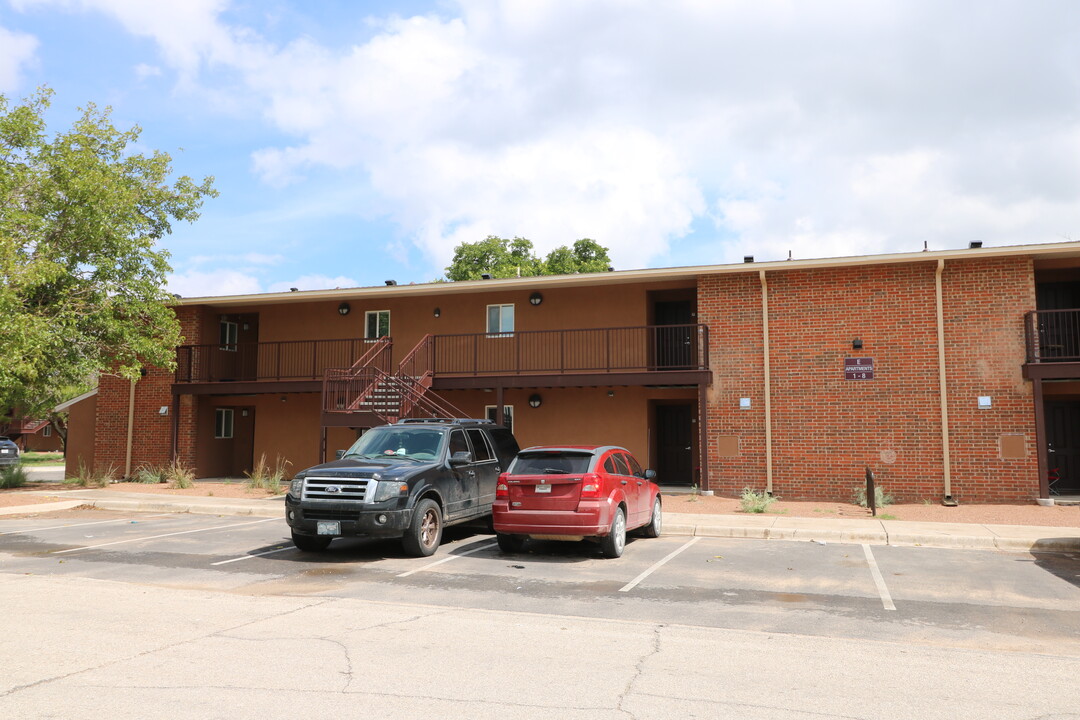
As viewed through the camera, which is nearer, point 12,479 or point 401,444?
point 401,444

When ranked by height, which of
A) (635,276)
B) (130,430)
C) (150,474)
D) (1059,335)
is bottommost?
Result: (150,474)

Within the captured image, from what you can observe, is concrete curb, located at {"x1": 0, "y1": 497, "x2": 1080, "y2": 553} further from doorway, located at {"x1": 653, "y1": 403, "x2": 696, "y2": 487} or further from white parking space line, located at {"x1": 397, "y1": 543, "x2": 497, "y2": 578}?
doorway, located at {"x1": 653, "y1": 403, "x2": 696, "y2": 487}

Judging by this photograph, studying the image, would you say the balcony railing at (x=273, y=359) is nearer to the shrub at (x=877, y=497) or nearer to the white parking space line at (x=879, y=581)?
the shrub at (x=877, y=497)

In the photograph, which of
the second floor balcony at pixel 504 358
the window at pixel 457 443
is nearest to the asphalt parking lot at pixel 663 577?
the window at pixel 457 443

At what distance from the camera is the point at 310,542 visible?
36.5 feet

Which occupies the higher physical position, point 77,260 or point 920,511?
point 77,260

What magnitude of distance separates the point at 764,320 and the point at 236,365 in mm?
16104

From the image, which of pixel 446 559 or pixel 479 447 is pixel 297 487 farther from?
pixel 479 447

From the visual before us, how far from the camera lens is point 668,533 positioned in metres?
13.5

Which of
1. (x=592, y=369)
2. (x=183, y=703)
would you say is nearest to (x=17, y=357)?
(x=592, y=369)

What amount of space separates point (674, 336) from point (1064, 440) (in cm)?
953

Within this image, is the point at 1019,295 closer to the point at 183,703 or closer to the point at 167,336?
the point at 183,703

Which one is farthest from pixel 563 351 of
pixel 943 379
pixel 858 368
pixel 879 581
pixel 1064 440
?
pixel 879 581

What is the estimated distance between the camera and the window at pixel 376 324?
23.3 m
